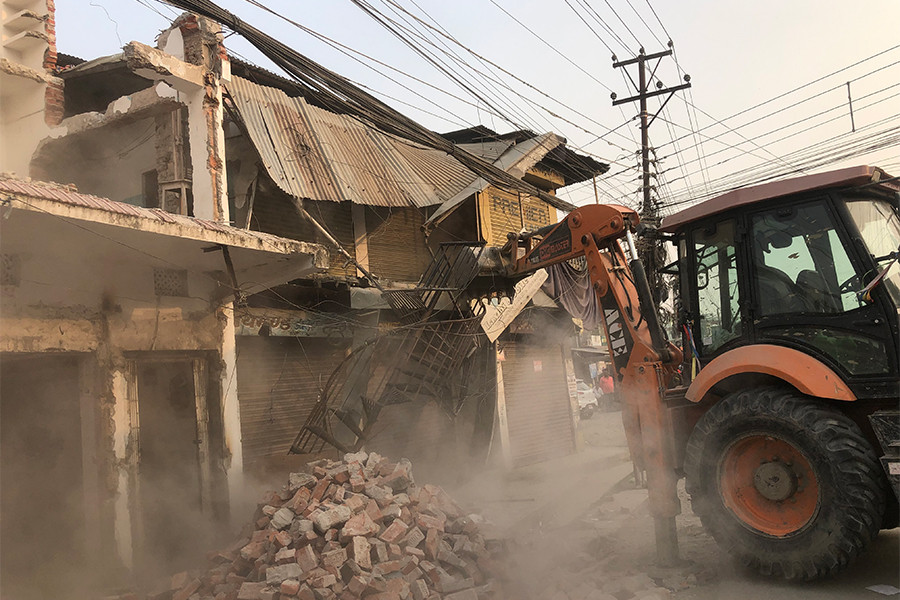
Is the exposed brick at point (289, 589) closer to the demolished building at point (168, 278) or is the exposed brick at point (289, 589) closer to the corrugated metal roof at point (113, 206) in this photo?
the demolished building at point (168, 278)

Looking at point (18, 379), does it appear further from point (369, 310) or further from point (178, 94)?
point (369, 310)

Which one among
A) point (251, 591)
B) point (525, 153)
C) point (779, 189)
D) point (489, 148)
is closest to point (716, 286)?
point (779, 189)

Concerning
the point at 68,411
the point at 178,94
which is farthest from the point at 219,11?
the point at 68,411

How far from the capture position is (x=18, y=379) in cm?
755

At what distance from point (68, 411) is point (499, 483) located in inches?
319

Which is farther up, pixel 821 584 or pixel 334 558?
pixel 334 558

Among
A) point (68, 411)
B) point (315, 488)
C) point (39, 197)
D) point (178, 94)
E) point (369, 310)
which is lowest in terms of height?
point (315, 488)

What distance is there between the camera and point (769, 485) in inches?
207

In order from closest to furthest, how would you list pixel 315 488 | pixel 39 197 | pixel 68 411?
pixel 39 197, pixel 315 488, pixel 68 411

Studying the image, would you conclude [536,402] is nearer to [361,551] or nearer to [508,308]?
[508,308]

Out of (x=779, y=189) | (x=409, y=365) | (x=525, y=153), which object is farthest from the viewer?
(x=525, y=153)

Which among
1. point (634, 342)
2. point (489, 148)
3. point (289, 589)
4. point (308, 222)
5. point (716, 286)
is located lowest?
point (289, 589)

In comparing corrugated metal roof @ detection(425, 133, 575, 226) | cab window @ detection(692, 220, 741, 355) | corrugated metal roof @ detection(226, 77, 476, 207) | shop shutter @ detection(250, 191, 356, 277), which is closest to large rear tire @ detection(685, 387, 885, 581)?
cab window @ detection(692, 220, 741, 355)

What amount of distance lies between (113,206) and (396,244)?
7390 millimetres
